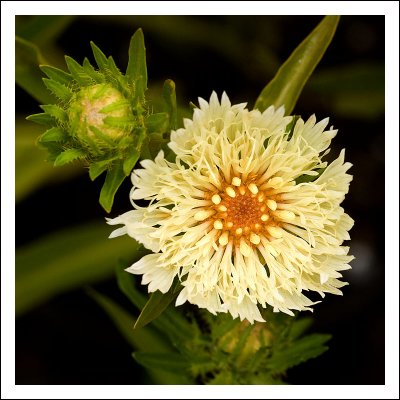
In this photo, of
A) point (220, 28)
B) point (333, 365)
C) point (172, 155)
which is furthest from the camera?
point (220, 28)

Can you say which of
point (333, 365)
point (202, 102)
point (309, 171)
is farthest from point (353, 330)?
point (202, 102)

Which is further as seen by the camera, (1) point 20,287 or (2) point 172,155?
(1) point 20,287

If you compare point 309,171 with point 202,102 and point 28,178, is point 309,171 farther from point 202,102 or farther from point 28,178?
point 28,178

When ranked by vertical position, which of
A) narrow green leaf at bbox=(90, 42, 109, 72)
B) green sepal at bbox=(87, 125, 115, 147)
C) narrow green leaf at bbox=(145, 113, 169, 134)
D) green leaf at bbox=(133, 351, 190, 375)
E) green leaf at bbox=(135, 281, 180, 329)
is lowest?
green leaf at bbox=(133, 351, 190, 375)

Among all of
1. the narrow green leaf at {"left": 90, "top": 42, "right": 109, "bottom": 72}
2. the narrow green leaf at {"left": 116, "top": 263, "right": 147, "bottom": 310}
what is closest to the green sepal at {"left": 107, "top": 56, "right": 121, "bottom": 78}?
the narrow green leaf at {"left": 90, "top": 42, "right": 109, "bottom": 72}

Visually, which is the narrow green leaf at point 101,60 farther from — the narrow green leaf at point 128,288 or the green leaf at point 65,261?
the green leaf at point 65,261

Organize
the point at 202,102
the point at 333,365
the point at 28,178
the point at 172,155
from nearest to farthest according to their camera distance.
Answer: the point at 202,102 < the point at 172,155 < the point at 28,178 < the point at 333,365

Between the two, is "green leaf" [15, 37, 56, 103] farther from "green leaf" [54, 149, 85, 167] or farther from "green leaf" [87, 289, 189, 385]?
"green leaf" [87, 289, 189, 385]
